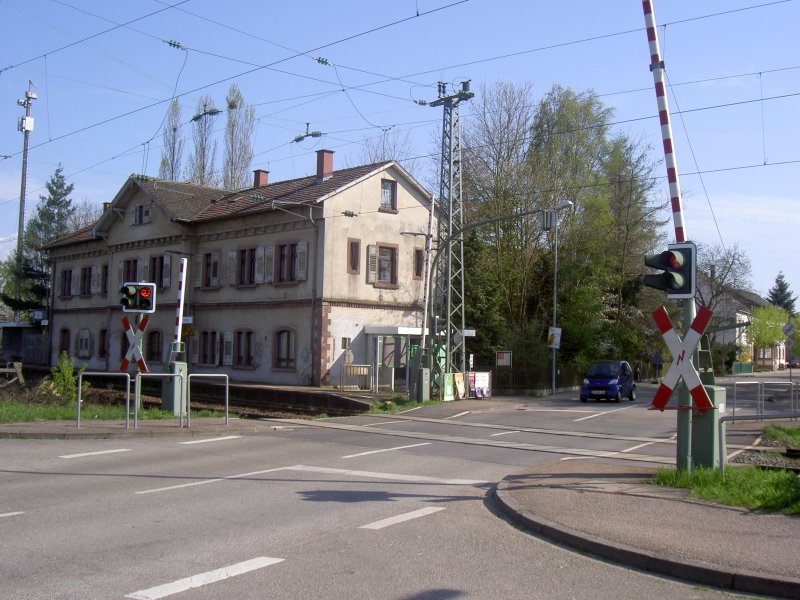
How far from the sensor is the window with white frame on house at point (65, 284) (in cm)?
5469

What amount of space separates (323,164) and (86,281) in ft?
71.2

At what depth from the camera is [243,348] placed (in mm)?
40188

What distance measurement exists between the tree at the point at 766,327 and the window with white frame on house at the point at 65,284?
6897cm

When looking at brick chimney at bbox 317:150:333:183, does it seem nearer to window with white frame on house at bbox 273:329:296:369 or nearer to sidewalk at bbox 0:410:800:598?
window with white frame on house at bbox 273:329:296:369

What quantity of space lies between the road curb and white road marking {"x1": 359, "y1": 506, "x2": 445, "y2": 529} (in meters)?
1.11

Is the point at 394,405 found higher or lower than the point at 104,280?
lower

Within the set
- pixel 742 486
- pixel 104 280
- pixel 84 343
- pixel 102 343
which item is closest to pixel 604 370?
pixel 742 486

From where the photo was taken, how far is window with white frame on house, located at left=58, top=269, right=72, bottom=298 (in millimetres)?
54688

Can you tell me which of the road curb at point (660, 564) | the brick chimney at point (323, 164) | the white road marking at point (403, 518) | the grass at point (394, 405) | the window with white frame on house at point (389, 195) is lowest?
the grass at point (394, 405)

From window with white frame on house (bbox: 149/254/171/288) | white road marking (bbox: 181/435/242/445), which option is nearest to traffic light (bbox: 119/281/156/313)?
white road marking (bbox: 181/435/242/445)

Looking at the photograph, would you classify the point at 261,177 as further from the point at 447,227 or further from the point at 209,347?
the point at 447,227

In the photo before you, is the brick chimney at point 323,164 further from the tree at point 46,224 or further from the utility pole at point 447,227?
the tree at point 46,224

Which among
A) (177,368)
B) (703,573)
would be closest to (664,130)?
(703,573)

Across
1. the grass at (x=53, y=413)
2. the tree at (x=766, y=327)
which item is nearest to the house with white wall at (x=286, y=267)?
the grass at (x=53, y=413)
